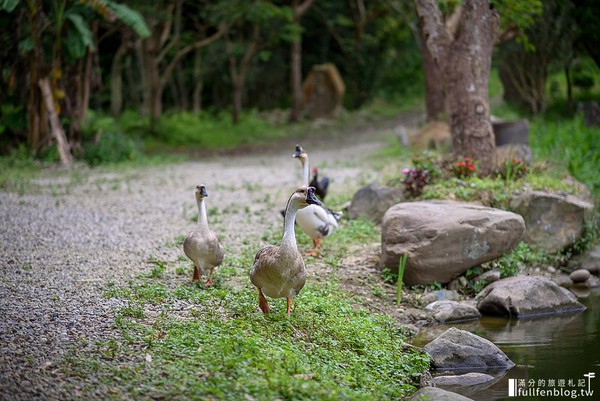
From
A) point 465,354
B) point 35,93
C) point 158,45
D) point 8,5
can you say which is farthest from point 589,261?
point 158,45

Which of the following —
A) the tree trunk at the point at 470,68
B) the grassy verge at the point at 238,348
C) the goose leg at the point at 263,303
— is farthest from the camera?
the tree trunk at the point at 470,68

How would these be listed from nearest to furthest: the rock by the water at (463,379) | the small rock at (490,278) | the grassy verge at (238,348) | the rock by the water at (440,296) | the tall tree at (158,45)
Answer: the grassy verge at (238,348) → the rock by the water at (463,379) → the rock by the water at (440,296) → the small rock at (490,278) → the tall tree at (158,45)

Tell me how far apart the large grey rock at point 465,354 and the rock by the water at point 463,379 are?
0.21 metres

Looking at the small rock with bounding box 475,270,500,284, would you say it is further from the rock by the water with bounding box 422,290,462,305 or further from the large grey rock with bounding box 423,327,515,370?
the large grey rock with bounding box 423,327,515,370

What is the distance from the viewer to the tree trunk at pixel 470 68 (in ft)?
38.8

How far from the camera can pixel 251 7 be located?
20.9 m

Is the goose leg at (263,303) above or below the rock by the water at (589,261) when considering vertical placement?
above

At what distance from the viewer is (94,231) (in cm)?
1023

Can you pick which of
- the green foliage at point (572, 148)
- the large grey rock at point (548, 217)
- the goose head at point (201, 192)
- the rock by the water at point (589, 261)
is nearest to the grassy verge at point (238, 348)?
the goose head at point (201, 192)

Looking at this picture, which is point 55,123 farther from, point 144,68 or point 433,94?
point 433,94

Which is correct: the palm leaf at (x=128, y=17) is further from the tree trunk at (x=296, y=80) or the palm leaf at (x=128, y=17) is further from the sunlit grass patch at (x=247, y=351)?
the sunlit grass patch at (x=247, y=351)

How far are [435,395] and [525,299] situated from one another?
3141 millimetres

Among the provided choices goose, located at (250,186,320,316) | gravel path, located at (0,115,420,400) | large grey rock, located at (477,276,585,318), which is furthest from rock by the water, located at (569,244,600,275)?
goose, located at (250,186,320,316)

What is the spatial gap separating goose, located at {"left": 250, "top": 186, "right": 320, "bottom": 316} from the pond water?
1722 millimetres
